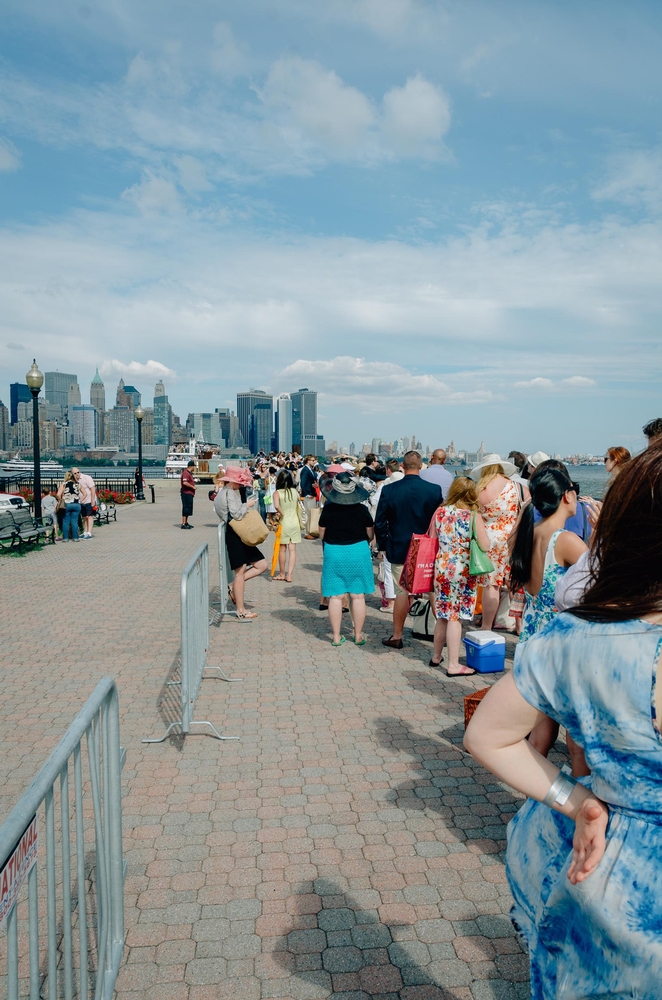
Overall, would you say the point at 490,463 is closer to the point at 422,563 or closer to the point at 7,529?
the point at 422,563

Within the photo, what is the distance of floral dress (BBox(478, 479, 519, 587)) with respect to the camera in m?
6.95

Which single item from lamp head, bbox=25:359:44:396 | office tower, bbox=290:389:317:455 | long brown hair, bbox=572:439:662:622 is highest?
office tower, bbox=290:389:317:455

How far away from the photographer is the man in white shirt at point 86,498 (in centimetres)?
1630

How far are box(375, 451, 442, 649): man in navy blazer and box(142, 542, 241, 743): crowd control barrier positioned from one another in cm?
187

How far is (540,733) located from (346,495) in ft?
12.3

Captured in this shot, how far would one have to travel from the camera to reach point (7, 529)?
1360 cm

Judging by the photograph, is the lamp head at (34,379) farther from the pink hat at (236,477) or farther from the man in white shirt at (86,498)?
the pink hat at (236,477)

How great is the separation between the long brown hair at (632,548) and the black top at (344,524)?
18.3 feet

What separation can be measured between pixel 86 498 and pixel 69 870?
15.3m

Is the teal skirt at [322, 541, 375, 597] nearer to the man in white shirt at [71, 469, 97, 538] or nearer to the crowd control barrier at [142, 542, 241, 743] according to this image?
the crowd control barrier at [142, 542, 241, 743]

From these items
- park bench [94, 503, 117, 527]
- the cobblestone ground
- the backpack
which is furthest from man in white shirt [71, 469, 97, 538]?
the backpack

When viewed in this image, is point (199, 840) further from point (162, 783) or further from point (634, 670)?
point (634, 670)

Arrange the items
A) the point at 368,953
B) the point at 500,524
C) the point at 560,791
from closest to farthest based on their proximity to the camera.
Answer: the point at 560,791
the point at 368,953
the point at 500,524

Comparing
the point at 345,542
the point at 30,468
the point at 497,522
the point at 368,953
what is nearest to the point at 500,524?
the point at 497,522
